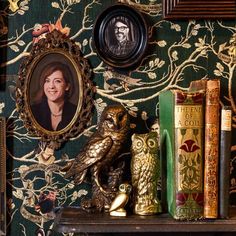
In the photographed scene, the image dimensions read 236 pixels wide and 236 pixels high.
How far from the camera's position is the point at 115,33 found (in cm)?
131

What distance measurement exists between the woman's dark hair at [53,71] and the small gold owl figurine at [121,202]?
0.98 feet

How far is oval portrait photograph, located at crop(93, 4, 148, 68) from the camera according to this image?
130cm

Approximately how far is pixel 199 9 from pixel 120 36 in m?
0.21

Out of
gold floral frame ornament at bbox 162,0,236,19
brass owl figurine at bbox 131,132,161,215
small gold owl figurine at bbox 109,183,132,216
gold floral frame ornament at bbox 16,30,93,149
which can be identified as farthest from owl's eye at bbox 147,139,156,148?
gold floral frame ornament at bbox 162,0,236,19

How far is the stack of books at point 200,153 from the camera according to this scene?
1098mm

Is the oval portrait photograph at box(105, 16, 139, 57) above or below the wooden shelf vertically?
above

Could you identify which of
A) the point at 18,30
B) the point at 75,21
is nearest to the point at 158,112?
the point at 75,21

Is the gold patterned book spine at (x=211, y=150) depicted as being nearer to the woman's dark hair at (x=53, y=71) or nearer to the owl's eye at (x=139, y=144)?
the owl's eye at (x=139, y=144)

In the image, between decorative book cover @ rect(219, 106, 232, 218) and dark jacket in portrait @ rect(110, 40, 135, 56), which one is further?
dark jacket in portrait @ rect(110, 40, 135, 56)

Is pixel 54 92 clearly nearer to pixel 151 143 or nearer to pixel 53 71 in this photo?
pixel 53 71

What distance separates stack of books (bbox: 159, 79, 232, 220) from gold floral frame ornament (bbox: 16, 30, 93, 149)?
0.92ft

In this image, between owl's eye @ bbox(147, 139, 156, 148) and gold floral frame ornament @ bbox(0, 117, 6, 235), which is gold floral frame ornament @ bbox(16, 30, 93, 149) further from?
owl's eye @ bbox(147, 139, 156, 148)

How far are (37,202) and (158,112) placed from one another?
0.39 meters

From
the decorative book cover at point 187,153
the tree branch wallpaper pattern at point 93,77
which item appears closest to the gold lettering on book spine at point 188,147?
the decorative book cover at point 187,153
